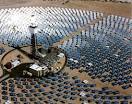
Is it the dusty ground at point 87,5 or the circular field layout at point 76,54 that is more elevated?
the dusty ground at point 87,5

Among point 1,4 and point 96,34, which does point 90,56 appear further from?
point 1,4

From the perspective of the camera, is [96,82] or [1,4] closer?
[96,82]

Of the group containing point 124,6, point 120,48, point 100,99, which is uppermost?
point 124,6

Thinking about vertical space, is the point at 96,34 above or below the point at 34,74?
above

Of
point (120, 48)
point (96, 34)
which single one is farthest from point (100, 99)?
point (96, 34)

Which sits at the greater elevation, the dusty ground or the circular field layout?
the dusty ground

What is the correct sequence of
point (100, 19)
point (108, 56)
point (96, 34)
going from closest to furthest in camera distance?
point (108, 56)
point (96, 34)
point (100, 19)

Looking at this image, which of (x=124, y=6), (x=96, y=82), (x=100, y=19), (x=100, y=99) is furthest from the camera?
(x=124, y=6)

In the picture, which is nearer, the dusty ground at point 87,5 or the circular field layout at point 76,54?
the circular field layout at point 76,54

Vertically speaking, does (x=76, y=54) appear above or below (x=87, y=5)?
below

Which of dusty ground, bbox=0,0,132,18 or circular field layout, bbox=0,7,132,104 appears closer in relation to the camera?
circular field layout, bbox=0,7,132,104

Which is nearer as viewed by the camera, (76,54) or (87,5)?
(76,54)
